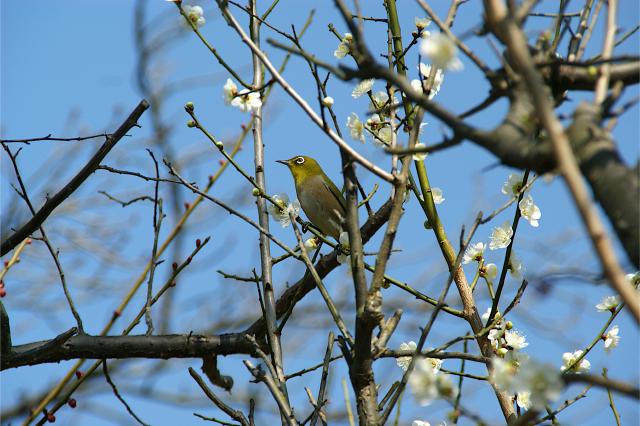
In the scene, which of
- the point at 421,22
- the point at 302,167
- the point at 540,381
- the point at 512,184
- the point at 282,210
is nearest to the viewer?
the point at 540,381

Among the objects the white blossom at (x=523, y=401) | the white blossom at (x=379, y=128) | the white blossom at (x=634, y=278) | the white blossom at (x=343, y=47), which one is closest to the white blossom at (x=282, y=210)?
the white blossom at (x=379, y=128)

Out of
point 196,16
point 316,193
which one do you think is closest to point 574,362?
point 196,16

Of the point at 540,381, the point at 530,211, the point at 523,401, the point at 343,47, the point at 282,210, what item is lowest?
the point at 540,381

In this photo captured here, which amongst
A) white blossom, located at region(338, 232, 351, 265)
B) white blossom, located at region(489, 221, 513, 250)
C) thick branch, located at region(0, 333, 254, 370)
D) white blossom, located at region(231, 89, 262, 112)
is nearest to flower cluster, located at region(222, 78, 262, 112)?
white blossom, located at region(231, 89, 262, 112)

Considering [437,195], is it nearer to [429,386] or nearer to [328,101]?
[328,101]

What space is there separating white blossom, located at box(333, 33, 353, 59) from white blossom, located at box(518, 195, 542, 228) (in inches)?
36.3

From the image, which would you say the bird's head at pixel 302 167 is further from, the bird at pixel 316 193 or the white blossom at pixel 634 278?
the white blossom at pixel 634 278

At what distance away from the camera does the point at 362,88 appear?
2.73 metres

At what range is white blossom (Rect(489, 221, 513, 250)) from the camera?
8.53 feet

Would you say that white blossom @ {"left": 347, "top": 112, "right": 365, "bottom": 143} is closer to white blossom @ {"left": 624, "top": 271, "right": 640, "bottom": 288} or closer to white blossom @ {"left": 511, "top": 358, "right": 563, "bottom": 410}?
white blossom @ {"left": 624, "top": 271, "right": 640, "bottom": 288}

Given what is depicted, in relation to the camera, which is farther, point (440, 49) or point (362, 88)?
point (362, 88)

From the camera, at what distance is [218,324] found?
9.18 m

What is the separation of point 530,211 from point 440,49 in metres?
1.17

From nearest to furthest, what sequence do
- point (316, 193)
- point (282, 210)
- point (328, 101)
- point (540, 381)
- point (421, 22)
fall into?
point (540, 381) < point (328, 101) < point (421, 22) < point (282, 210) < point (316, 193)
